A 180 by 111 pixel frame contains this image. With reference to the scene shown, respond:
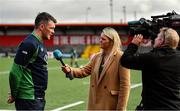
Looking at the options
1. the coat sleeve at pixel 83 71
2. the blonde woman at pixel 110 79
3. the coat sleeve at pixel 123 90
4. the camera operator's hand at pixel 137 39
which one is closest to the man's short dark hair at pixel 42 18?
the blonde woman at pixel 110 79

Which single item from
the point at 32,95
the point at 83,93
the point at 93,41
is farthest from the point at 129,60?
the point at 93,41

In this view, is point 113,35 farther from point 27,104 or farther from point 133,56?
point 27,104

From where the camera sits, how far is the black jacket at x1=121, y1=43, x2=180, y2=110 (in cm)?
503

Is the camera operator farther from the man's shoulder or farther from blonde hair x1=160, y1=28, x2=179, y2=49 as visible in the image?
the man's shoulder

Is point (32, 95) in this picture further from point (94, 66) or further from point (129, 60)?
point (129, 60)

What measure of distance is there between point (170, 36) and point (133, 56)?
16.4 inches

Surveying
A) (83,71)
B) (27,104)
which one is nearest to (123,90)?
(83,71)

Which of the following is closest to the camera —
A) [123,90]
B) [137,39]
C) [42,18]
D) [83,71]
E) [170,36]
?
[170,36]

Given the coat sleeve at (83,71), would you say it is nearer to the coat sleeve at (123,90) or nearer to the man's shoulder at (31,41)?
the coat sleeve at (123,90)

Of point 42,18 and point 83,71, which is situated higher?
point 42,18

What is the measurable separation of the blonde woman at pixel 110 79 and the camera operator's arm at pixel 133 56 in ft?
2.26

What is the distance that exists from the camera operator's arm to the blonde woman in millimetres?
689

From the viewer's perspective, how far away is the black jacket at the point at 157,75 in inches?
198

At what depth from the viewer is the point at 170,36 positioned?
5.04 meters
